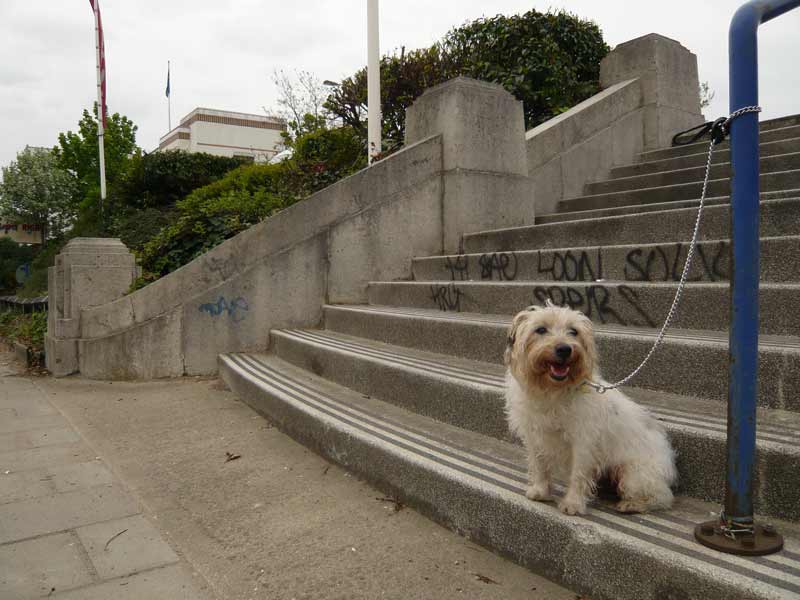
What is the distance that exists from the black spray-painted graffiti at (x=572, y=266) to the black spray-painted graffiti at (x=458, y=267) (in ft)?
3.85

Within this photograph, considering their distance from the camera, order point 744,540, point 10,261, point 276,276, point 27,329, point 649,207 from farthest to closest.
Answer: point 10,261, point 27,329, point 276,276, point 649,207, point 744,540

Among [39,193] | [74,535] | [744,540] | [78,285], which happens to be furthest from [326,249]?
[39,193]

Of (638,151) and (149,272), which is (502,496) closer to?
(149,272)

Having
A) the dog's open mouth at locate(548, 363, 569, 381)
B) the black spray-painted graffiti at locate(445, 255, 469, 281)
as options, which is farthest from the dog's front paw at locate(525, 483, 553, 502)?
the black spray-painted graffiti at locate(445, 255, 469, 281)

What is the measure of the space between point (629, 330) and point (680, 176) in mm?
4166

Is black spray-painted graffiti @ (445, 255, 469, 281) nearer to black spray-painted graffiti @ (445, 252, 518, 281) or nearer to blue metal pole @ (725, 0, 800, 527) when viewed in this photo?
black spray-painted graffiti @ (445, 252, 518, 281)

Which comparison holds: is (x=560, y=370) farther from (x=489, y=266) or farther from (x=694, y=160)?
(x=694, y=160)

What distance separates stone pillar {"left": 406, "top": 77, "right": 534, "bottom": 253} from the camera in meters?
7.45

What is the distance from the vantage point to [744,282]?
219cm

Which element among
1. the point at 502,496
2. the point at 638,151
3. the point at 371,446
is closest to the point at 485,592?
the point at 502,496

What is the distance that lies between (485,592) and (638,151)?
876cm

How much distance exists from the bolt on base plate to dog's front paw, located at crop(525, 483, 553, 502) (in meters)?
0.66

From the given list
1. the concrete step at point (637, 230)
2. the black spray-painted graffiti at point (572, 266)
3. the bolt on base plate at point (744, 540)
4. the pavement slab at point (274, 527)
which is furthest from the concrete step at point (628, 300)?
the pavement slab at point (274, 527)

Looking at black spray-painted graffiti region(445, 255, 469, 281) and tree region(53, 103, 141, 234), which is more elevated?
tree region(53, 103, 141, 234)
